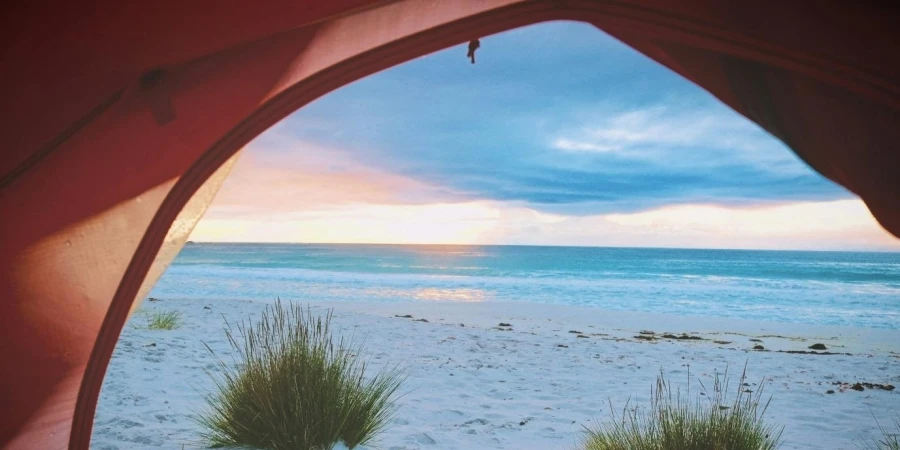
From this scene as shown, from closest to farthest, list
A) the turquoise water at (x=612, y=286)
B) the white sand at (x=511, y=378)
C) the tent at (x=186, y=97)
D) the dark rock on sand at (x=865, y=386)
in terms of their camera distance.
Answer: the tent at (x=186, y=97) < the white sand at (x=511, y=378) < the dark rock on sand at (x=865, y=386) < the turquoise water at (x=612, y=286)

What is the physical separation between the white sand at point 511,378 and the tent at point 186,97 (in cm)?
213

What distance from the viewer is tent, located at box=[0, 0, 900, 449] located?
0.83 m

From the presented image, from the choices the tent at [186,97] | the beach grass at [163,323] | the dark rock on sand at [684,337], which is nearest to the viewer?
the tent at [186,97]

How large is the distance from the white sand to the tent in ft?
7.00

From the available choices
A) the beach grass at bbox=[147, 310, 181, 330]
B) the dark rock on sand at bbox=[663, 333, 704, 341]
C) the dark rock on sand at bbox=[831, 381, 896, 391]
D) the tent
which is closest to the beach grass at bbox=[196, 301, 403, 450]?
the tent

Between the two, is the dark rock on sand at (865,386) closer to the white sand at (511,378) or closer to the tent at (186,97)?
the white sand at (511,378)

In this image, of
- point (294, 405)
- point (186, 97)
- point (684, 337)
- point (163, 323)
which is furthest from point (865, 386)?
point (163, 323)

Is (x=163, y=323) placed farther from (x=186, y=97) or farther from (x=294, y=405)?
(x=186, y=97)

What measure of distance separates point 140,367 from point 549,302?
11395 millimetres

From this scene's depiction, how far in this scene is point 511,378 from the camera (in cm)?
530

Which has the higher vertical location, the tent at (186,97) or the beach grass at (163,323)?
the tent at (186,97)

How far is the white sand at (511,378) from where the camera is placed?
3.66 m

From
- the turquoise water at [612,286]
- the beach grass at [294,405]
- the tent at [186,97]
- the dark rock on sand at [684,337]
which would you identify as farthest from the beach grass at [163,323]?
the dark rock on sand at [684,337]

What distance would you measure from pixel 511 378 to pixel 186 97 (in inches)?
181
